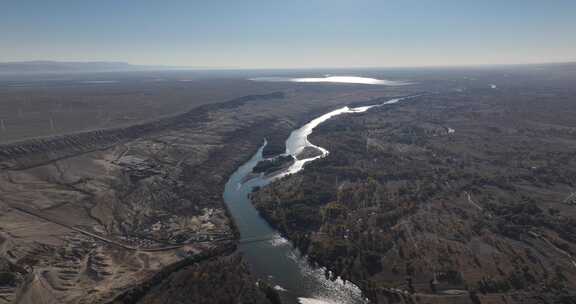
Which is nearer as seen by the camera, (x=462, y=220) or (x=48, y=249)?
(x=48, y=249)

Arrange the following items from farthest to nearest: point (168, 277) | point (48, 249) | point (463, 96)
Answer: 1. point (463, 96)
2. point (48, 249)
3. point (168, 277)

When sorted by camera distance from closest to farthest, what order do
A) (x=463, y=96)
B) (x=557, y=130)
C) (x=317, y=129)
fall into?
(x=557, y=130), (x=317, y=129), (x=463, y=96)

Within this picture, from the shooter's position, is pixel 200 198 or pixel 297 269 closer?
pixel 297 269

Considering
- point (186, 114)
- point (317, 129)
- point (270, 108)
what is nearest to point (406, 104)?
point (270, 108)

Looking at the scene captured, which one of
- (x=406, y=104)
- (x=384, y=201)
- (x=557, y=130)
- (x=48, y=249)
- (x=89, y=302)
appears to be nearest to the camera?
(x=89, y=302)

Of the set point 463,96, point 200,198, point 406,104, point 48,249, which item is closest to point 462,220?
point 200,198

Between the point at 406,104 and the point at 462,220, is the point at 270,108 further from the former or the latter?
the point at 462,220

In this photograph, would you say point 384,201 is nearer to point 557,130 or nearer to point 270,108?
point 557,130

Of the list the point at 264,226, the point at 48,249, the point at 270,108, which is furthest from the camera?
the point at 270,108
